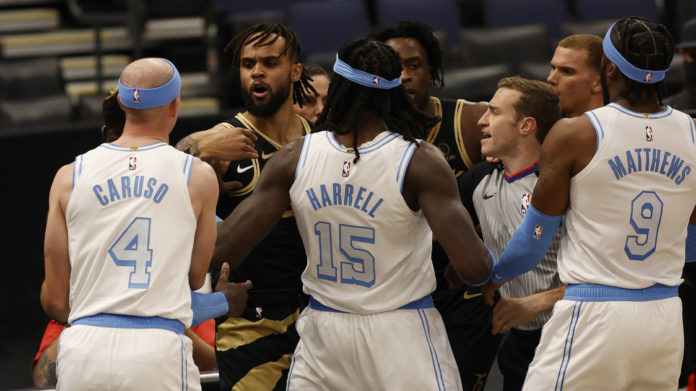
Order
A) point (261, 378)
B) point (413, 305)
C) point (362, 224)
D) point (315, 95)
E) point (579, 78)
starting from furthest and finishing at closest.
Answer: point (315, 95) < point (579, 78) < point (261, 378) < point (413, 305) < point (362, 224)

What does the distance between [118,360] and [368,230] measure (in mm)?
977

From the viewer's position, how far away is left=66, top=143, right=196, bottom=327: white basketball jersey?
324 centimetres

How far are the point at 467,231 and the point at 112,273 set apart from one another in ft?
4.10

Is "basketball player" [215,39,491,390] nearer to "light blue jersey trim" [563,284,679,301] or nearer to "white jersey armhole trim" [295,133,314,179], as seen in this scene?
"white jersey armhole trim" [295,133,314,179]

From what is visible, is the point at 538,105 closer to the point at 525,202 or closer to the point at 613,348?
the point at 525,202

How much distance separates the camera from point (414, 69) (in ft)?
15.8

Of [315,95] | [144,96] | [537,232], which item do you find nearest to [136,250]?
[144,96]

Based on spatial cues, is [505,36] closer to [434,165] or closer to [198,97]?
[198,97]

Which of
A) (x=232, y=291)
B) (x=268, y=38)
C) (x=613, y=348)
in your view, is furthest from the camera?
(x=268, y=38)

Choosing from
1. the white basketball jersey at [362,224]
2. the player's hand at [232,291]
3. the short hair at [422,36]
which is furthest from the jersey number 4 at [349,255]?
the short hair at [422,36]

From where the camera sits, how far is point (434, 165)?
11.0 feet

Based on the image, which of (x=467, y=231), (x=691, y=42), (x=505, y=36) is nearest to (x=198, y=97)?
(x=505, y=36)

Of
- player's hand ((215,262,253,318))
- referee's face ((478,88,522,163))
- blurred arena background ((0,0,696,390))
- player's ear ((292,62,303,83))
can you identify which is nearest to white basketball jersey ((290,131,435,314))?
player's hand ((215,262,253,318))

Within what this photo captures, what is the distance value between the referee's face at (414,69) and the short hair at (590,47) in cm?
75
